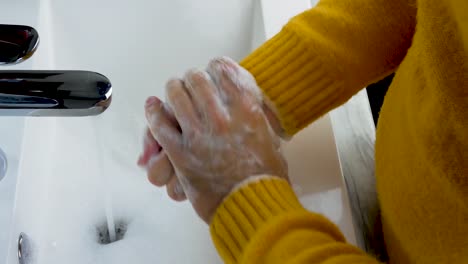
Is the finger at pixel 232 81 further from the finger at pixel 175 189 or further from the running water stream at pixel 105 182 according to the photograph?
the running water stream at pixel 105 182

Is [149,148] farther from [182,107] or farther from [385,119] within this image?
[385,119]

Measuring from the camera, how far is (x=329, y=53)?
50 centimetres

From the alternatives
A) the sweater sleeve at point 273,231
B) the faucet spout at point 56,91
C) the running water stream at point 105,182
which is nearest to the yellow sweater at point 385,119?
the sweater sleeve at point 273,231

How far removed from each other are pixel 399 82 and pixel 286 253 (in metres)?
0.18

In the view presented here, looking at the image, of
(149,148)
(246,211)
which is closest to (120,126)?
(149,148)

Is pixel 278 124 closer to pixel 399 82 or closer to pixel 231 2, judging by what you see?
pixel 399 82

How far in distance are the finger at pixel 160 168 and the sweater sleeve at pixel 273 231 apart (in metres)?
0.07

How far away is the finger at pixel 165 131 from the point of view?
46 centimetres

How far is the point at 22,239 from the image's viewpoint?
56 centimetres

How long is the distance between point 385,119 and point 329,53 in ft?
0.27

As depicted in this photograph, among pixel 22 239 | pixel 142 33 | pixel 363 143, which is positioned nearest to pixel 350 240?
pixel 363 143

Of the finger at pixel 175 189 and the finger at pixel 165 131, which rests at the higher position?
the finger at pixel 165 131

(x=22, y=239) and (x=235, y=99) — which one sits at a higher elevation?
(x=235, y=99)

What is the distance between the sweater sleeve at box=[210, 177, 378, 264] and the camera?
0.37m
